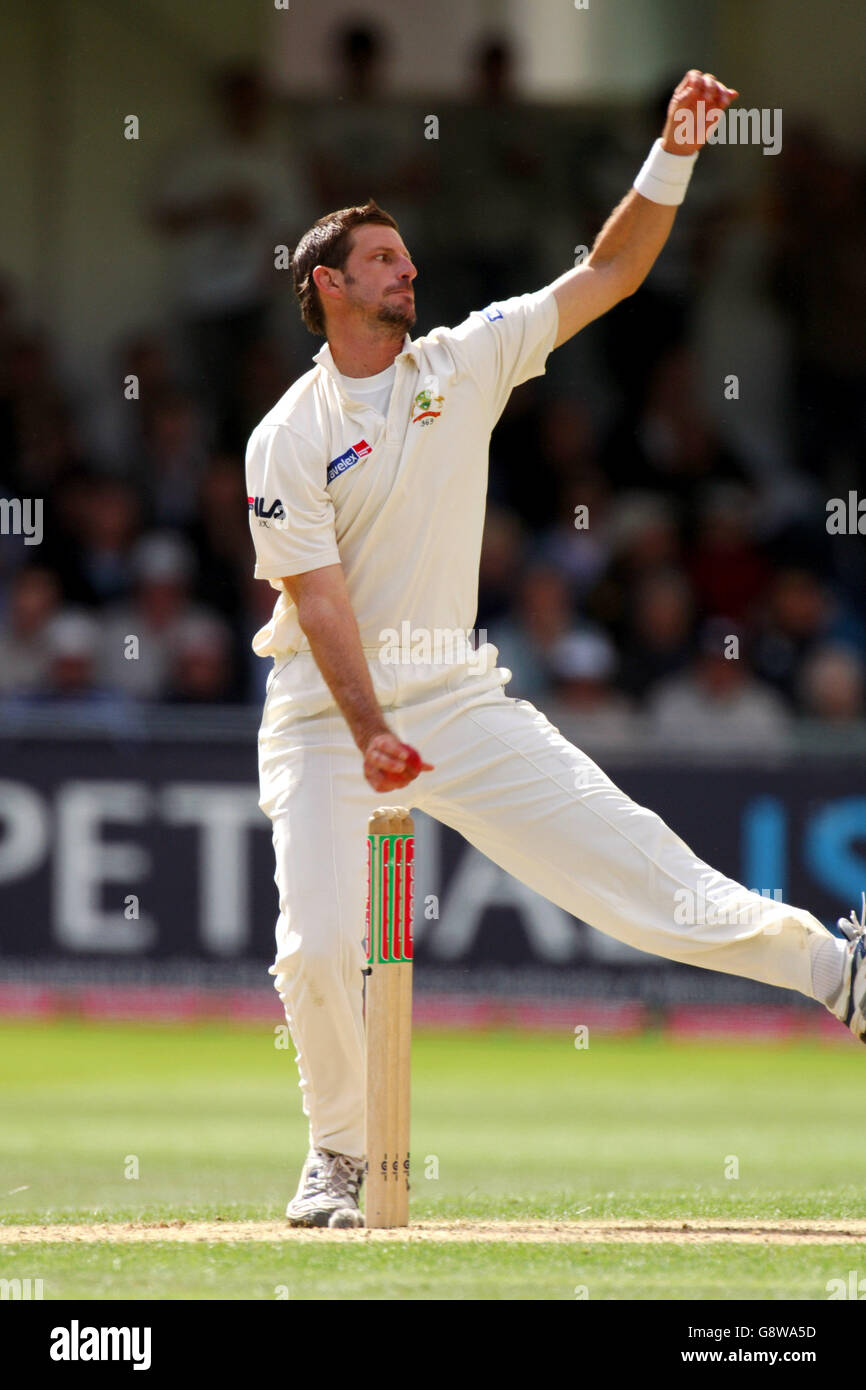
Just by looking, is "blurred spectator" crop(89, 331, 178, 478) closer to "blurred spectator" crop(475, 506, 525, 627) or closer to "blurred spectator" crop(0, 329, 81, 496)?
"blurred spectator" crop(0, 329, 81, 496)

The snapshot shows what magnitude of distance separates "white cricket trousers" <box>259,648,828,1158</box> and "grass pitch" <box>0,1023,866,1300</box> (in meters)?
0.60

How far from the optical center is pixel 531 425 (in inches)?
562

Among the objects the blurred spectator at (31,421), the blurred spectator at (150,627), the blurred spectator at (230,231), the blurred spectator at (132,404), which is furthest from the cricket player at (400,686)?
the blurred spectator at (132,404)

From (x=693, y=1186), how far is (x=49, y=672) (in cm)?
717

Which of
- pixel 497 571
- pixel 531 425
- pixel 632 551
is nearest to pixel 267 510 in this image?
pixel 497 571

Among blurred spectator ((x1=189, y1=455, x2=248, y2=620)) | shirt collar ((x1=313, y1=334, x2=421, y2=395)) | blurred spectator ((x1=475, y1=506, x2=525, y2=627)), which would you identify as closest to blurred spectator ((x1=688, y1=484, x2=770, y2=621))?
blurred spectator ((x1=475, y1=506, x2=525, y2=627))

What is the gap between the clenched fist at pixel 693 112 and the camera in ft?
19.1

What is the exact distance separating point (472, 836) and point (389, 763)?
0.66 metres

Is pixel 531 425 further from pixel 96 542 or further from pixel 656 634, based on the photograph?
pixel 96 542

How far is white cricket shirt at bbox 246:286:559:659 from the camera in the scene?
5695 mm

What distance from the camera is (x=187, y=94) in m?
15.8

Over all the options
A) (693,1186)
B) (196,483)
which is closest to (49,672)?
(196,483)

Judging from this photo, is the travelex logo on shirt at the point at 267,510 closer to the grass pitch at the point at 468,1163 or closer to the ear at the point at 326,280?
the ear at the point at 326,280

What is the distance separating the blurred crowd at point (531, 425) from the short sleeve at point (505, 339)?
20.4 feet
